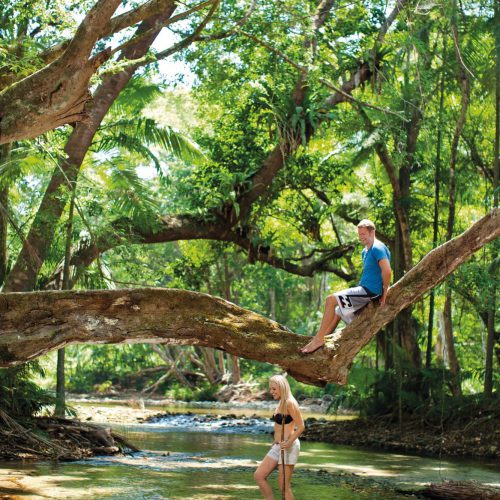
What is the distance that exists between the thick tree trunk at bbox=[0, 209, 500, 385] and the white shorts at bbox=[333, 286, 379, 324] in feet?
0.29

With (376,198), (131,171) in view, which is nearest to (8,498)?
(131,171)

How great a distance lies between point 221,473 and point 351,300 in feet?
18.6

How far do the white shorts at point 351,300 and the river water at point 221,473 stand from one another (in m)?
3.39

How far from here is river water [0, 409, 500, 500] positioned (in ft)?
34.0

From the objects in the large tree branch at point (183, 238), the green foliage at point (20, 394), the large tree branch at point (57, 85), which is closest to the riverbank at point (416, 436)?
the large tree branch at point (183, 238)

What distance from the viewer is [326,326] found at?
8078 millimetres

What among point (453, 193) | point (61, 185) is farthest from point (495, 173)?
point (61, 185)

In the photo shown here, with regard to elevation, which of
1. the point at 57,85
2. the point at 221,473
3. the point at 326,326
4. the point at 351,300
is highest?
the point at 57,85

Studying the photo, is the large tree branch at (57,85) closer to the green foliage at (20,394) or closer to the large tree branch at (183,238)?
the green foliage at (20,394)

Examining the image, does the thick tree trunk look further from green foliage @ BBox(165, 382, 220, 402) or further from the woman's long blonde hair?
green foliage @ BBox(165, 382, 220, 402)

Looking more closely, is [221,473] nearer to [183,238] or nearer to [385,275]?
[385,275]

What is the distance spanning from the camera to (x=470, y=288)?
753 inches

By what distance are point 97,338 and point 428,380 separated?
13255 millimetres

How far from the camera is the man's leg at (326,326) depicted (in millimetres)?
7852
